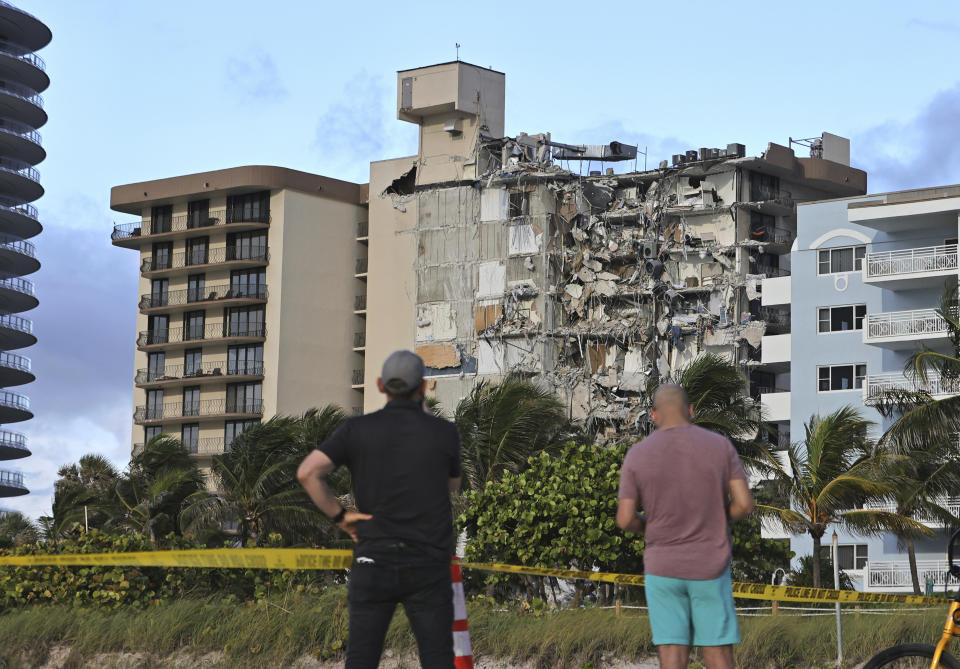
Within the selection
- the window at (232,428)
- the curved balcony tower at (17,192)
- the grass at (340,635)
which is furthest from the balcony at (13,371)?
the grass at (340,635)

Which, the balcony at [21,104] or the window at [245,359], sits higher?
the balcony at [21,104]

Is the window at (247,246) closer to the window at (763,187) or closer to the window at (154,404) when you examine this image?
the window at (154,404)

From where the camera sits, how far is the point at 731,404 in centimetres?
4238

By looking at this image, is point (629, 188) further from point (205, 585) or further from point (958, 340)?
point (205, 585)

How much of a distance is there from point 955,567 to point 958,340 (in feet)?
97.3

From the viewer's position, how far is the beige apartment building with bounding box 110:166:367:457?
87.2 meters

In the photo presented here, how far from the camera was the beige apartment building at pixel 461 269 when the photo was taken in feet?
252

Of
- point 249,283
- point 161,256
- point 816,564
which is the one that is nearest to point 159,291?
point 161,256

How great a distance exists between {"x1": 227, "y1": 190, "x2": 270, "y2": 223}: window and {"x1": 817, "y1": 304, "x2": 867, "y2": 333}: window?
36393 mm

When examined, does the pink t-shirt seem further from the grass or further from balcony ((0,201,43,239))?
balcony ((0,201,43,239))

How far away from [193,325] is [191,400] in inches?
177

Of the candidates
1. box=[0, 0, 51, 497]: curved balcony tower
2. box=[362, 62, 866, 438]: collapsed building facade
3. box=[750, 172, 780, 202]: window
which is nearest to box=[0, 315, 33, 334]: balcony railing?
box=[0, 0, 51, 497]: curved balcony tower

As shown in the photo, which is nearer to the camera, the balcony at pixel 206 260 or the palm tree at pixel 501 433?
the palm tree at pixel 501 433

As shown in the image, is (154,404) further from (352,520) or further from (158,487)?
(352,520)
